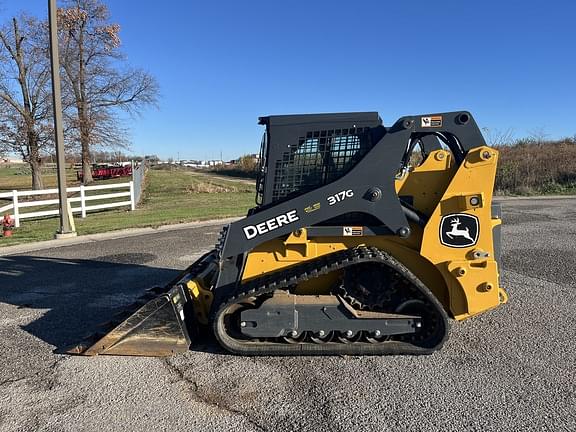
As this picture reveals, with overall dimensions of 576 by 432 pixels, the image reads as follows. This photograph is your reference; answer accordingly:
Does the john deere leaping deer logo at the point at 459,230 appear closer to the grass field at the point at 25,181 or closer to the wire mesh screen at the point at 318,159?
the wire mesh screen at the point at 318,159

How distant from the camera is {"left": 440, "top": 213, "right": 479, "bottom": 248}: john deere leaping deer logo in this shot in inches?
151

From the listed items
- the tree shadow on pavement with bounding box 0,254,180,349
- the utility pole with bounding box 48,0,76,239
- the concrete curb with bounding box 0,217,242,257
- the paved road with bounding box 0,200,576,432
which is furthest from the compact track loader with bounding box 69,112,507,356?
the utility pole with bounding box 48,0,76,239

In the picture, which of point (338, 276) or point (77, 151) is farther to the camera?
point (77, 151)

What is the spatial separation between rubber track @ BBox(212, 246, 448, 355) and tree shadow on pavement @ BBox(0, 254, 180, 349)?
1.61 metres

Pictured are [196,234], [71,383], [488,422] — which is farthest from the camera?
[196,234]

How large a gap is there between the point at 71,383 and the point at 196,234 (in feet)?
24.6

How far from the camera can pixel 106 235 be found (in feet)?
37.5

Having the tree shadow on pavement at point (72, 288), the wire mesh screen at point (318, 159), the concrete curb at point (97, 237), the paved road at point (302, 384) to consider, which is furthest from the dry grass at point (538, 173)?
the wire mesh screen at point (318, 159)

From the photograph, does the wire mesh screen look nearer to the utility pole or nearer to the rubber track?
the rubber track

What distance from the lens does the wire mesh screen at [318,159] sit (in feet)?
13.0

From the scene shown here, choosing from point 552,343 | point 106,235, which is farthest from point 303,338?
point 106,235

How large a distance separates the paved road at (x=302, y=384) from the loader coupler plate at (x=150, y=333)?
0.11m

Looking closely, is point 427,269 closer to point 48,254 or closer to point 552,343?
point 552,343

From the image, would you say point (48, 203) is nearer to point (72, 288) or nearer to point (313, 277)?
point (72, 288)
